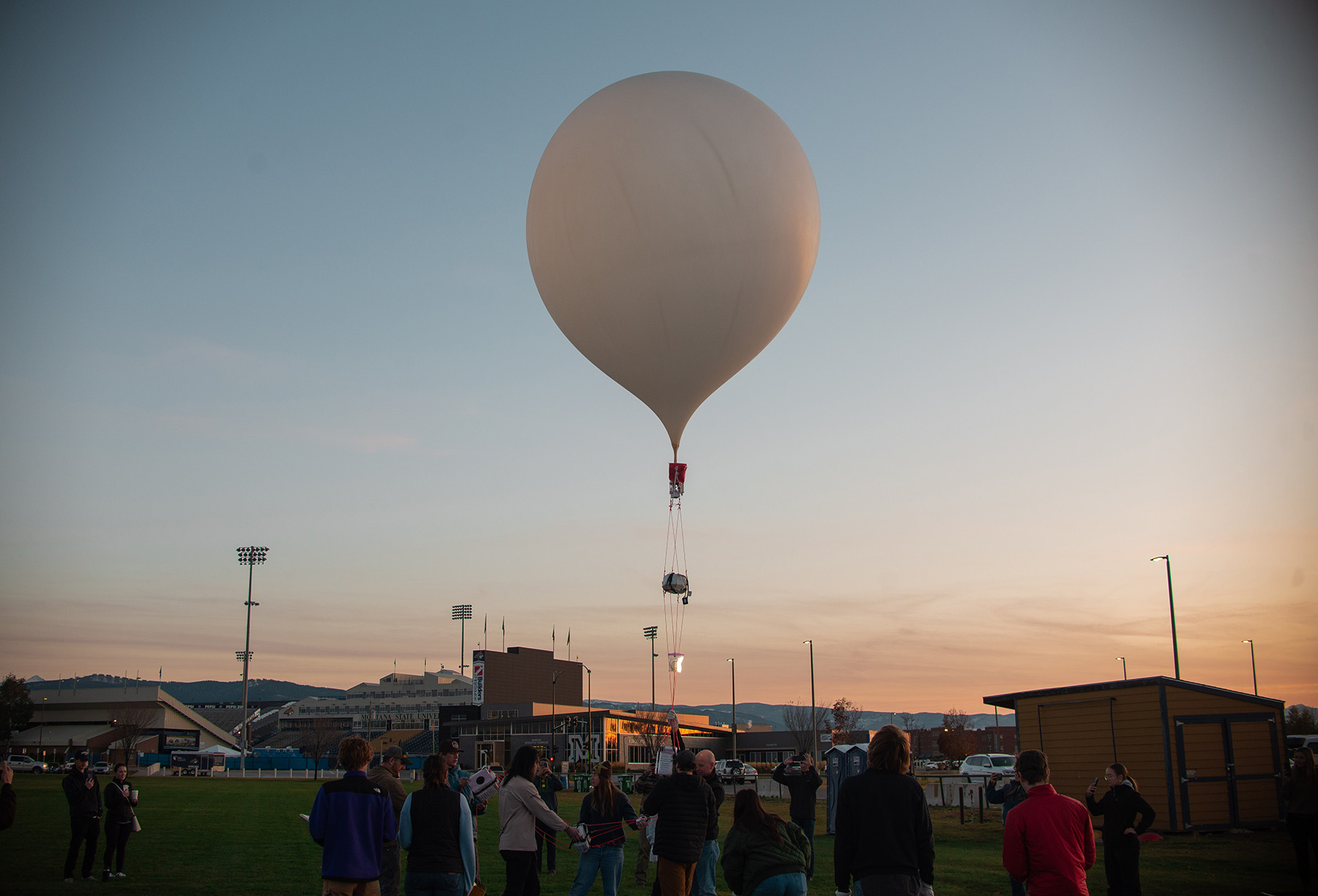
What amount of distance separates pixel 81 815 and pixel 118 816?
46 centimetres

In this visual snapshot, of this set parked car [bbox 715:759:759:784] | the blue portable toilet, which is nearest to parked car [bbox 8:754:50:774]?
parked car [bbox 715:759:759:784]

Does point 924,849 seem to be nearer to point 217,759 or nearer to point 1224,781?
point 1224,781

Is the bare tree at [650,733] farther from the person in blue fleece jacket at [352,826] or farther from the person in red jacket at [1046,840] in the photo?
the person in red jacket at [1046,840]

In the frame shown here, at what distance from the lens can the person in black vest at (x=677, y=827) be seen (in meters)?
7.73

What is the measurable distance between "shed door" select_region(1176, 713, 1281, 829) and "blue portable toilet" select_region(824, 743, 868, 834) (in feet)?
19.3

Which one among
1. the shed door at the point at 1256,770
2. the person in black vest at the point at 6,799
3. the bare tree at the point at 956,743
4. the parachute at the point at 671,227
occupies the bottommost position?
the bare tree at the point at 956,743

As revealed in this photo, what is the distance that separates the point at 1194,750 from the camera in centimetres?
1819

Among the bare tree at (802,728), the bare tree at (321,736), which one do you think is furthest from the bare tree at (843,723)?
the bare tree at (321,736)

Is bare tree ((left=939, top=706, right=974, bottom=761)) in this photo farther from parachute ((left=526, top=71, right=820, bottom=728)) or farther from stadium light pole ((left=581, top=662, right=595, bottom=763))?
parachute ((left=526, top=71, right=820, bottom=728))

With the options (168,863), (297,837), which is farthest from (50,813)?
(168,863)

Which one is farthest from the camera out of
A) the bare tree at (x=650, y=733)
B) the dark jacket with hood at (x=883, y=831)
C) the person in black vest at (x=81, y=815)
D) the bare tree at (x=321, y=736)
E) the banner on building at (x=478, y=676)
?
the banner on building at (x=478, y=676)

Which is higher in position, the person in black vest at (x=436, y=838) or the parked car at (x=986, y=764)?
the person in black vest at (x=436, y=838)

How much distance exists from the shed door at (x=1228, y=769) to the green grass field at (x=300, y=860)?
19.9 inches

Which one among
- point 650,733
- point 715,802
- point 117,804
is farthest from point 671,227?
point 650,733
